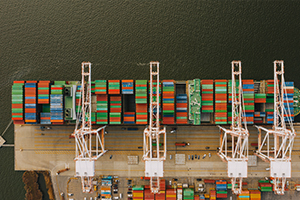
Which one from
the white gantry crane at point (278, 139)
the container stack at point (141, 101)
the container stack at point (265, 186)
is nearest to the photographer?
the white gantry crane at point (278, 139)

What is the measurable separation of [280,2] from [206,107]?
4226 cm

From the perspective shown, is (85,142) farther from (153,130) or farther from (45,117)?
(153,130)

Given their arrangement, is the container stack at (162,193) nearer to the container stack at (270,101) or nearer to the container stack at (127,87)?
the container stack at (127,87)

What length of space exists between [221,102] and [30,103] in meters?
55.6

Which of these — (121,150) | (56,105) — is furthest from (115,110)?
(56,105)

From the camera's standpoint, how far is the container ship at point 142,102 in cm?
4491

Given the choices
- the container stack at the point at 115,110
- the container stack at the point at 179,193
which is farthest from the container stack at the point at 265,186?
the container stack at the point at 115,110

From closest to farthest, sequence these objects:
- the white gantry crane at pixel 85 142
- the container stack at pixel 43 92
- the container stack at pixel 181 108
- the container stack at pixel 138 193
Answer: the white gantry crane at pixel 85 142 < the container stack at pixel 43 92 < the container stack at pixel 181 108 < the container stack at pixel 138 193

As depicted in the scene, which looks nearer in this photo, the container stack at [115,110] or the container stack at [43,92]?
the container stack at [43,92]

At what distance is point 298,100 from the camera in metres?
47.4

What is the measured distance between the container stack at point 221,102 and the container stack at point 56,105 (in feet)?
147

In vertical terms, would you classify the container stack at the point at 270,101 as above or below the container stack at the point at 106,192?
above

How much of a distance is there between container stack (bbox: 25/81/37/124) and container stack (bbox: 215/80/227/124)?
5294 cm

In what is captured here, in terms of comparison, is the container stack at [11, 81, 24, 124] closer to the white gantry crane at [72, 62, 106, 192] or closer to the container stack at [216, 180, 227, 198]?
the white gantry crane at [72, 62, 106, 192]
